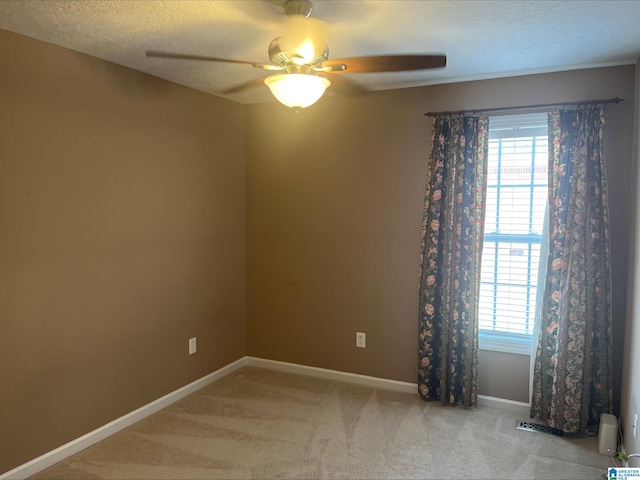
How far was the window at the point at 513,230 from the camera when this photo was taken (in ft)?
9.93

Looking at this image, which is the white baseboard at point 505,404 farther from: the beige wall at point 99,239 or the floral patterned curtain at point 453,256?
the beige wall at point 99,239

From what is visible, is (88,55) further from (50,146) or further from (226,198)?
(226,198)

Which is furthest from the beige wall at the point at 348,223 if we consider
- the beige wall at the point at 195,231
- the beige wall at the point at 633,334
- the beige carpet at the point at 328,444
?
the beige carpet at the point at 328,444

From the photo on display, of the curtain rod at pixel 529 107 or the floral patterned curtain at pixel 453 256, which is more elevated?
the curtain rod at pixel 529 107

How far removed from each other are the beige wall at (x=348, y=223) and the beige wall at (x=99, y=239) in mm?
410

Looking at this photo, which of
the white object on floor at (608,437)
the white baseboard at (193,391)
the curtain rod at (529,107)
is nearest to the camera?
the white baseboard at (193,391)

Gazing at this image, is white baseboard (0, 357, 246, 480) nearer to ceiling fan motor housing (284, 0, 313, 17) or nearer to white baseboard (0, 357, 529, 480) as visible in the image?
white baseboard (0, 357, 529, 480)

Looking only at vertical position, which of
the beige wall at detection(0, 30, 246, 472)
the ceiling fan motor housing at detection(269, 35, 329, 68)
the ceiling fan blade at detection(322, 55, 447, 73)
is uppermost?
the ceiling fan motor housing at detection(269, 35, 329, 68)

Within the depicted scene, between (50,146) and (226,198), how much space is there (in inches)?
59.9

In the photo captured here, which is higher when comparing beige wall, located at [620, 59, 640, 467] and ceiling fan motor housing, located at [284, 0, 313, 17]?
ceiling fan motor housing, located at [284, 0, 313, 17]

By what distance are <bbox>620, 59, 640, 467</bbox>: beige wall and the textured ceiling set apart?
63cm

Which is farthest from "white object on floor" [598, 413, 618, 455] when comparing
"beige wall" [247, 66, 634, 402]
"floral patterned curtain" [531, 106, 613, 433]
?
"beige wall" [247, 66, 634, 402]

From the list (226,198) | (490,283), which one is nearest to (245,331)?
(226,198)

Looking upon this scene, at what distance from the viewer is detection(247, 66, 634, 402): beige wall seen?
3.24m
